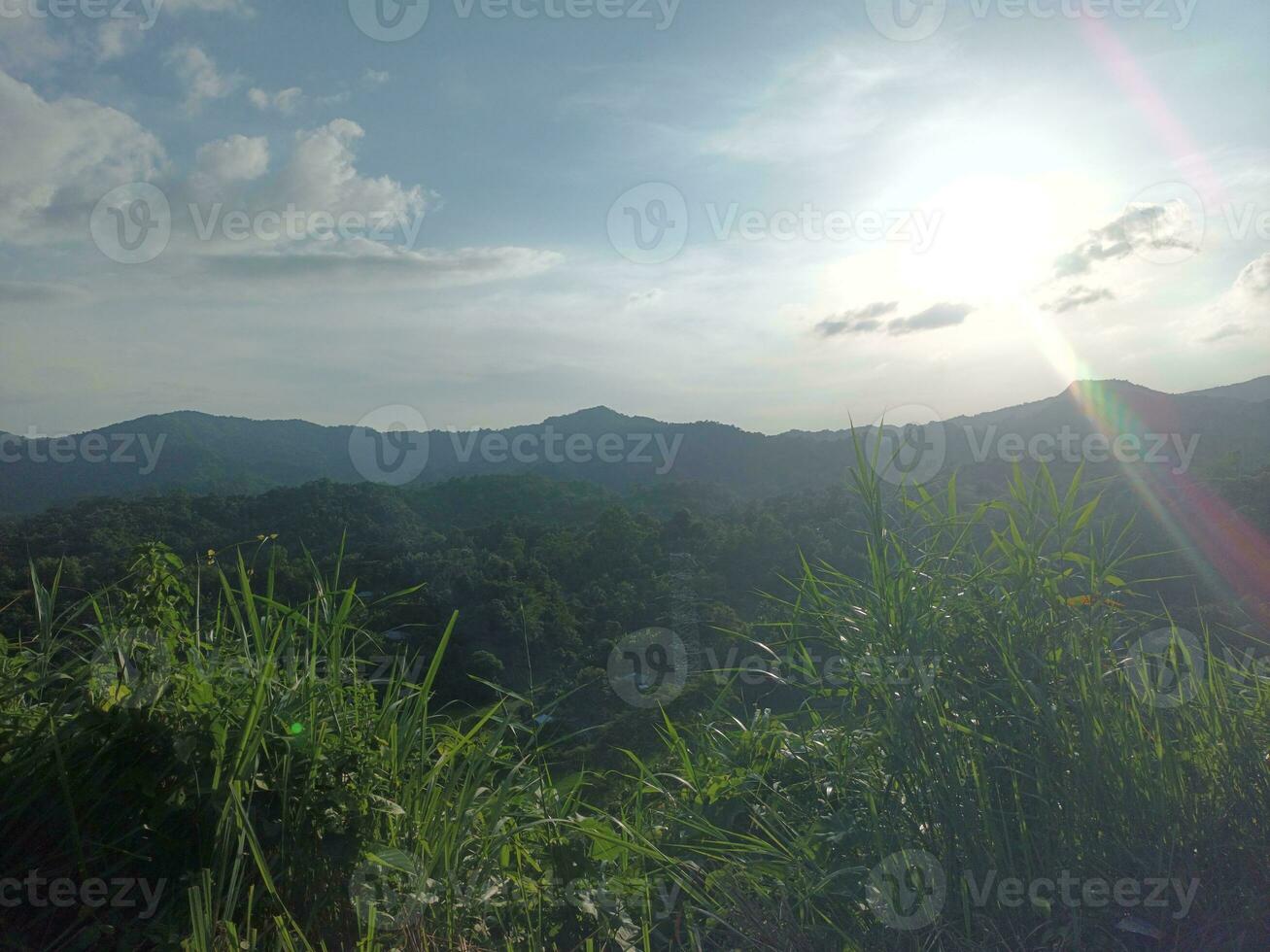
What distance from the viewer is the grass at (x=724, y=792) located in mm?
1543

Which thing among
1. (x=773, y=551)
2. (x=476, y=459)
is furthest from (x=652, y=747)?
(x=476, y=459)

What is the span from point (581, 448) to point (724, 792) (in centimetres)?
2986

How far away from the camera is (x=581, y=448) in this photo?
31.9m

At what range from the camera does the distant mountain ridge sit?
874 inches

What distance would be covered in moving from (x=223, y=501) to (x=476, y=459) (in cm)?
2972

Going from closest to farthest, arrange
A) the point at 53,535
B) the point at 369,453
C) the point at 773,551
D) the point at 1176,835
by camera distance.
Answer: the point at 1176,835 < the point at 53,535 < the point at 773,551 < the point at 369,453

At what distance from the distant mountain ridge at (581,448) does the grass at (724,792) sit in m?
16.9

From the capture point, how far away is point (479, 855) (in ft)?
5.79

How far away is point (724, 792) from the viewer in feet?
7.05

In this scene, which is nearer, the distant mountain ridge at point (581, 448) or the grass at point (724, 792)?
the grass at point (724, 792)

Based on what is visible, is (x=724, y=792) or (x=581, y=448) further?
(x=581, y=448)

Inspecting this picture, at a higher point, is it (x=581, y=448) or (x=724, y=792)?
(x=581, y=448)

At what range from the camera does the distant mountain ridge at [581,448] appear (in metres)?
22.2

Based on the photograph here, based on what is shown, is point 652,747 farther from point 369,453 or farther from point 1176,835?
point 369,453
